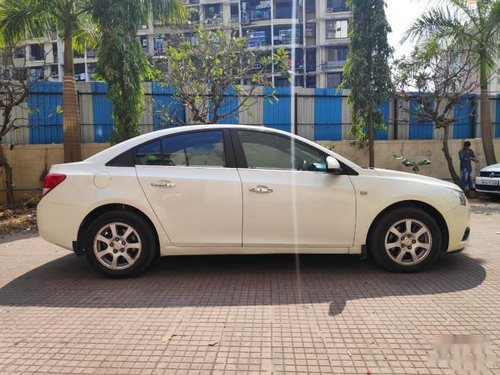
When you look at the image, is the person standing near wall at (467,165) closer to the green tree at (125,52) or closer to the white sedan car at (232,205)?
the green tree at (125,52)

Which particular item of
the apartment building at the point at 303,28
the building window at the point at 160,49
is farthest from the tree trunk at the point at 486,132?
the apartment building at the point at 303,28

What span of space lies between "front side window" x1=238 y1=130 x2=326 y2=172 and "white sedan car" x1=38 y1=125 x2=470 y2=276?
0.01 metres

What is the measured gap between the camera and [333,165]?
479cm

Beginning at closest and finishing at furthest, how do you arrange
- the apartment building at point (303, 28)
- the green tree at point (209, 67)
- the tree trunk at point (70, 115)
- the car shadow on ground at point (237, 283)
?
the car shadow on ground at point (237, 283), the tree trunk at point (70, 115), the green tree at point (209, 67), the apartment building at point (303, 28)

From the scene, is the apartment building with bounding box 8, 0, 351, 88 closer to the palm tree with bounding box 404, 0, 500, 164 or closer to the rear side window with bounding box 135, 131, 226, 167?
the palm tree with bounding box 404, 0, 500, 164

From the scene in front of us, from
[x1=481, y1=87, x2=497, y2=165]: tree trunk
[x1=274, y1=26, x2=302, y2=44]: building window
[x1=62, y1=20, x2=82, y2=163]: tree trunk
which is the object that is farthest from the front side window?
[x1=274, y1=26, x2=302, y2=44]: building window

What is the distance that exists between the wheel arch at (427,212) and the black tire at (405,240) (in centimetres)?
3

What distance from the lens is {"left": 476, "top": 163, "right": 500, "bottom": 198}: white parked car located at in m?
11.6

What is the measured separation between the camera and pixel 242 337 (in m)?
3.48

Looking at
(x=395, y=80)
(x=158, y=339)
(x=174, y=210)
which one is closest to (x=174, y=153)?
(x=174, y=210)

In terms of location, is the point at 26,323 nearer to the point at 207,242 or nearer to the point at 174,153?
the point at 207,242

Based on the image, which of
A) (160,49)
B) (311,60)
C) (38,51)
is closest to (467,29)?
(160,49)

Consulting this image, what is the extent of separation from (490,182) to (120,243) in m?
10.1

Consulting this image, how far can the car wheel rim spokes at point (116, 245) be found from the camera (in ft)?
15.9
